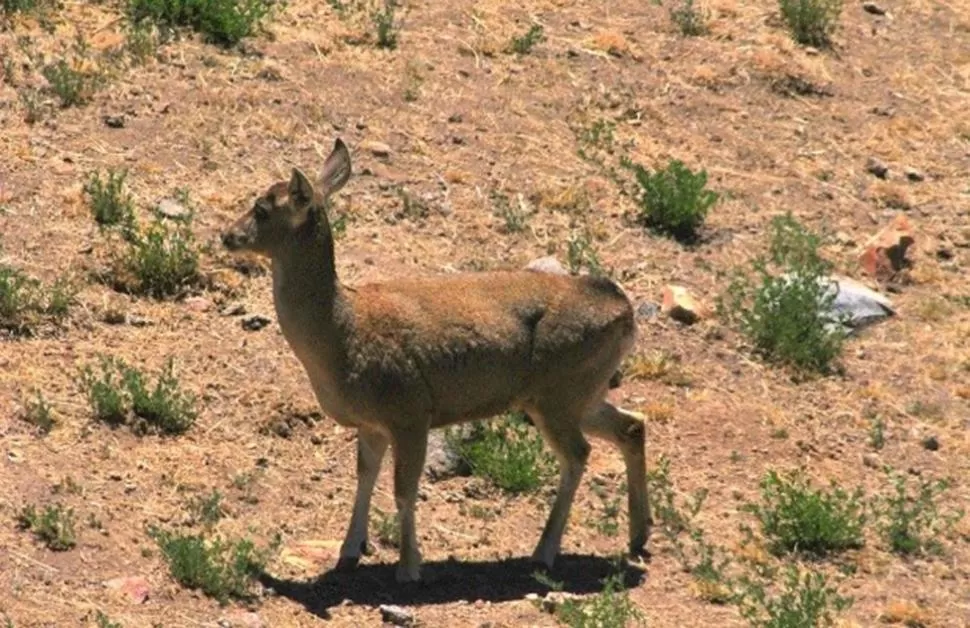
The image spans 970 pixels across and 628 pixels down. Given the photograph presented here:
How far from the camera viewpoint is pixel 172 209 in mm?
15516

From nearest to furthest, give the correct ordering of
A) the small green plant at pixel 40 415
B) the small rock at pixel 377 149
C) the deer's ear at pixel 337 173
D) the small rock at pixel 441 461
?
the deer's ear at pixel 337 173 < the small green plant at pixel 40 415 < the small rock at pixel 441 461 < the small rock at pixel 377 149

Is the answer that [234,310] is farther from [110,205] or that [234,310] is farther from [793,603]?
[793,603]

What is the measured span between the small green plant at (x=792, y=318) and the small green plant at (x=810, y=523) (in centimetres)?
212

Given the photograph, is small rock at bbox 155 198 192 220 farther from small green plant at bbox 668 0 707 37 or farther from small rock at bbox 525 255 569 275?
small green plant at bbox 668 0 707 37

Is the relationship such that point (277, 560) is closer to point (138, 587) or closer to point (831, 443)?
point (138, 587)

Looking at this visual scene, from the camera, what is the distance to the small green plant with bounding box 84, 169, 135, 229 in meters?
15.2

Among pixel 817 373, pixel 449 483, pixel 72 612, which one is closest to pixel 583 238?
pixel 817 373

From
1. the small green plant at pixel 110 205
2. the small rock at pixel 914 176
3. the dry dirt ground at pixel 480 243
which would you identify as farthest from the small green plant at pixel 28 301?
the small rock at pixel 914 176

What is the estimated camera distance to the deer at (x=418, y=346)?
1196 centimetres

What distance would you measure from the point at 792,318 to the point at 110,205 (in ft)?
15.1

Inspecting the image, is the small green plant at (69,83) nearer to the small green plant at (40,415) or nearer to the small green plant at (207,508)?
the small green plant at (40,415)

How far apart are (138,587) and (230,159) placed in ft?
17.9

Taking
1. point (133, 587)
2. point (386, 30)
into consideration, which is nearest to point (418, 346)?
point (133, 587)

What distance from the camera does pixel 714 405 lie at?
49.1 ft
